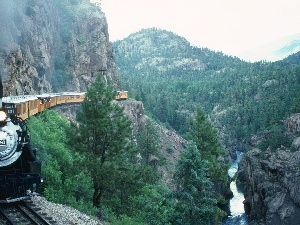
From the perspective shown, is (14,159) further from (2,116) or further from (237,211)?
(237,211)

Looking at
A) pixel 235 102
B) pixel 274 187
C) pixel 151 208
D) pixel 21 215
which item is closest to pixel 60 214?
pixel 21 215

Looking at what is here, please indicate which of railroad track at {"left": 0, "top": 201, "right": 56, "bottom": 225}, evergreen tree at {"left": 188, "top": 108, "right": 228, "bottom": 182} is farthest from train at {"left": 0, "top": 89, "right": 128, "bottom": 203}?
evergreen tree at {"left": 188, "top": 108, "right": 228, "bottom": 182}

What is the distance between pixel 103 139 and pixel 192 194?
6.38m

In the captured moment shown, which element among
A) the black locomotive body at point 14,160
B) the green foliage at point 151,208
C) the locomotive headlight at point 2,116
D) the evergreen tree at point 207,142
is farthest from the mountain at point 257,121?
the locomotive headlight at point 2,116

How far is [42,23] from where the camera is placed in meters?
66.9

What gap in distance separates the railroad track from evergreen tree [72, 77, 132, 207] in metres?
10.4

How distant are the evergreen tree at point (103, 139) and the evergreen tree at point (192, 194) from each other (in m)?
3.88

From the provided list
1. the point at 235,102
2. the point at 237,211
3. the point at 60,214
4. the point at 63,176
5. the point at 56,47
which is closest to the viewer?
the point at 60,214

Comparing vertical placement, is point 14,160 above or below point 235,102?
above

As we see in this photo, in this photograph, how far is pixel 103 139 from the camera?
89.5 ft

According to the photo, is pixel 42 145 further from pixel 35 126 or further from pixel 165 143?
pixel 165 143

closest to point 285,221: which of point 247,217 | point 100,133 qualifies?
point 247,217

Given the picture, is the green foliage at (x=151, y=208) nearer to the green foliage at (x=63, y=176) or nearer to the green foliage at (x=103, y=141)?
the green foliage at (x=103, y=141)

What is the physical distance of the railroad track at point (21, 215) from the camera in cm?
1368
